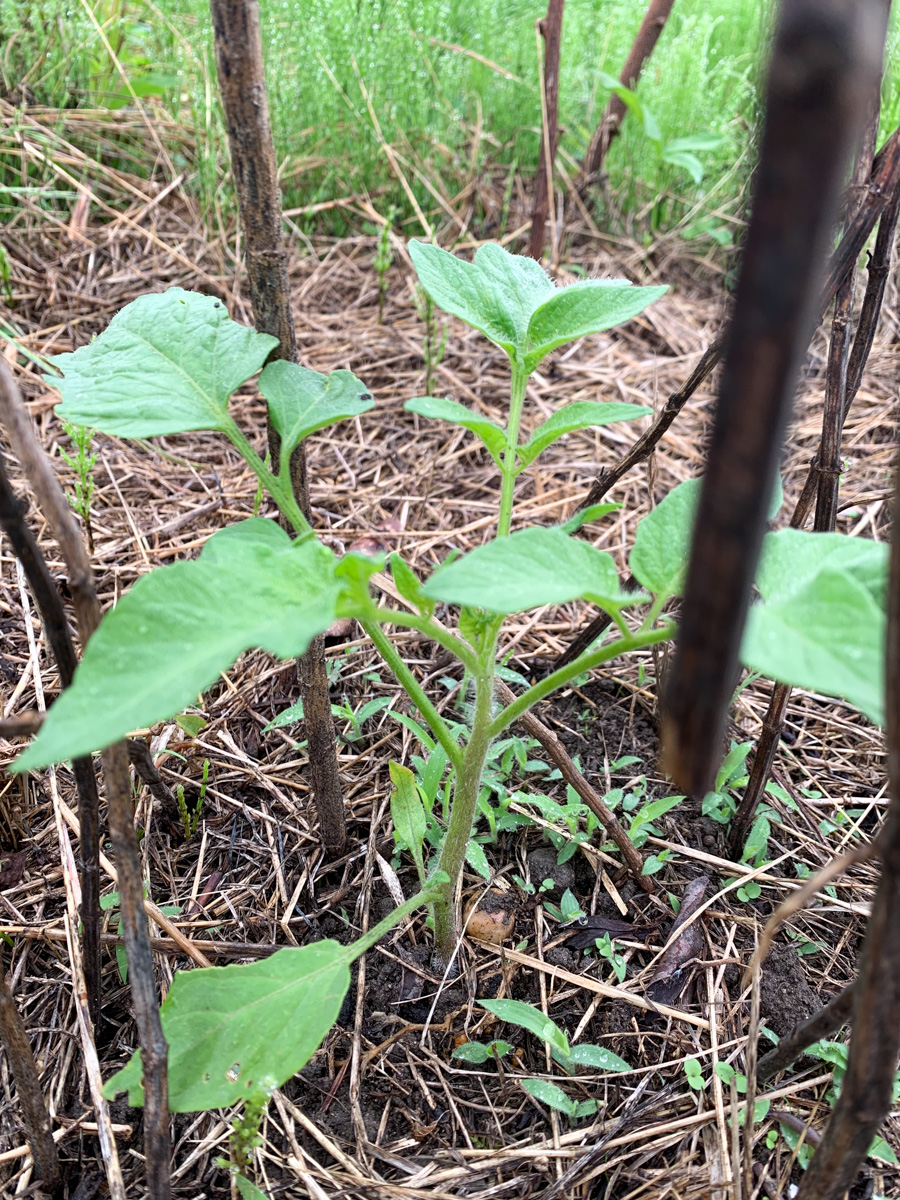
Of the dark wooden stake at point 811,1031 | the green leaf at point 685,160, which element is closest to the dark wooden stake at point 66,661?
the dark wooden stake at point 811,1031

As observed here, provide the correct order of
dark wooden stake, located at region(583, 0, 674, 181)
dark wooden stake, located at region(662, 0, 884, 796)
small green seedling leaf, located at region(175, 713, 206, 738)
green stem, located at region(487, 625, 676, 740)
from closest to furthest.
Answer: dark wooden stake, located at region(662, 0, 884, 796)
green stem, located at region(487, 625, 676, 740)
small green seedling leaf, located at region(175, 713, 206, 738)
dark wooden stake, located at region(583, 0, 674, 181)

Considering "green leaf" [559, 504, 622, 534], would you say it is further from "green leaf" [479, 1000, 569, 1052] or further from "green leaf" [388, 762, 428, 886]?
"green leaf" [479, 1000, 569, 1052]

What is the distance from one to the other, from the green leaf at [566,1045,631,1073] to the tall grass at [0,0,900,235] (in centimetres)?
214

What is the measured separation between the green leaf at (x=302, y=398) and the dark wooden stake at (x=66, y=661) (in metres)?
0.28

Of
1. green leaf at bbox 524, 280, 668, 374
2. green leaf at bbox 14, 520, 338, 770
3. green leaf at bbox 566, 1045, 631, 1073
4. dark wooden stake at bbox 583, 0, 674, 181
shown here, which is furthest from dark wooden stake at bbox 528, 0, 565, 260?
green leaf at bbox 566, 1045, 631, 1073

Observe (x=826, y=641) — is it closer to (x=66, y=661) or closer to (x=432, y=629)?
(x=432, y=629)

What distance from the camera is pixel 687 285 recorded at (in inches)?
104

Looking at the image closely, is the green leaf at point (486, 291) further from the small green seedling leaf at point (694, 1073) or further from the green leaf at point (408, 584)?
the small green seedling leaf at point (694, 1073)

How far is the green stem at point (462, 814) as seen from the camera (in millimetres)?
888

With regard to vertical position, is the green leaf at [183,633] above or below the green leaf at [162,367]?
below

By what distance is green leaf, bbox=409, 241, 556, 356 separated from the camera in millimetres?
984

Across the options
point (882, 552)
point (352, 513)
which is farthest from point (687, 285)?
point (882, 552)

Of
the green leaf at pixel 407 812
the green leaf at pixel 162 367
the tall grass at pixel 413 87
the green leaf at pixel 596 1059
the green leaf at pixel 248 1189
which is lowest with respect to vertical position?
the green leaf at pixel 596 1059

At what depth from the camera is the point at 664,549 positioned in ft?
2.44
